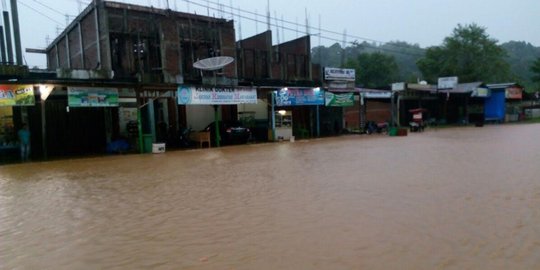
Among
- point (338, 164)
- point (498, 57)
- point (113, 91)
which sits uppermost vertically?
point (498, 57)

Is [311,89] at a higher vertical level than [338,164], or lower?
higher

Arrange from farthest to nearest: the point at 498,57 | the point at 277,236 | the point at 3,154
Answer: the point at 498,57 → the point at 3,154 → the point at 277,236

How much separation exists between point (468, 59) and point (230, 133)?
45.5m

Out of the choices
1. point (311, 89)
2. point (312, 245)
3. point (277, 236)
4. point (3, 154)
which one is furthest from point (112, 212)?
point (311, 89)

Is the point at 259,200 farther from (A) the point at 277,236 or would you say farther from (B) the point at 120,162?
(B) the point at 120,162

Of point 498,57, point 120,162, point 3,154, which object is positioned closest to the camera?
point 120,162

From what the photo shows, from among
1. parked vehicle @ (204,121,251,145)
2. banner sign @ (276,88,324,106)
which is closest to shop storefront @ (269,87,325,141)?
banner sign @ (276,88,324,106)

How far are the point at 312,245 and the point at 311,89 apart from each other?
20998mm

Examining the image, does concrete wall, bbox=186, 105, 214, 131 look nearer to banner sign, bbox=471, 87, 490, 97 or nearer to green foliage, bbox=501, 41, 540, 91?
banner sign, bbox=471, 87, 490, 97

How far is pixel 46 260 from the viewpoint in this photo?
15.6ft

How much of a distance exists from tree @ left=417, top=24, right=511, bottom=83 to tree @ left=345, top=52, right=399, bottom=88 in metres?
5.55

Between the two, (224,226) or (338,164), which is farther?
(338,164)

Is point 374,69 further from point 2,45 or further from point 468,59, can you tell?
point 2,45

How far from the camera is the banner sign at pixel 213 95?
1956 cm
